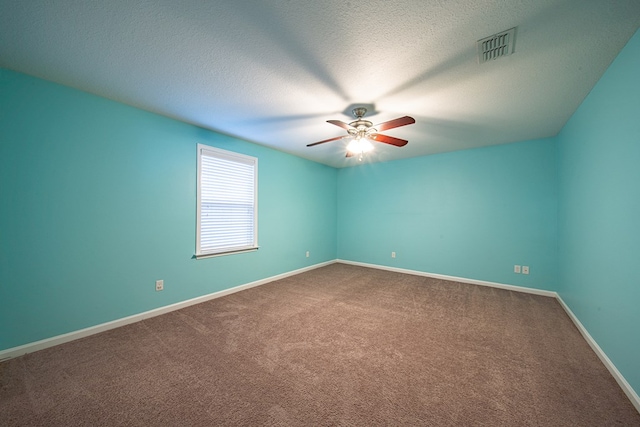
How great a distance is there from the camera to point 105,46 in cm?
165

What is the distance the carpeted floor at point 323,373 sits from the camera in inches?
54.5

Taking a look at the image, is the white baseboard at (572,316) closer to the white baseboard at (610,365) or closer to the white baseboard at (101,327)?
the white baseboard at (610,365)

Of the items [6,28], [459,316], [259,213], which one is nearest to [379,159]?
[259,213]

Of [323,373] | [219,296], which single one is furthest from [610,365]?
[219,296]

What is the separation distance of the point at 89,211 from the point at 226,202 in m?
1.52

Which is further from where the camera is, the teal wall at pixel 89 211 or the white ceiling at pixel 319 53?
the teal wall at pixel 89 211

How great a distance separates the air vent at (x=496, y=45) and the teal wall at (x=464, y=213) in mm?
2844

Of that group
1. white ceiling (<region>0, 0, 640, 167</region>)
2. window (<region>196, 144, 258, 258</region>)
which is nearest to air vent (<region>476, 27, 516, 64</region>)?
white ceiling (<region>0, 0, 640, 167</region>)

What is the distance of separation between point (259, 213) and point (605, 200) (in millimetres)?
4106

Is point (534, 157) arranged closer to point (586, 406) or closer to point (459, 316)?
point (459, 316)

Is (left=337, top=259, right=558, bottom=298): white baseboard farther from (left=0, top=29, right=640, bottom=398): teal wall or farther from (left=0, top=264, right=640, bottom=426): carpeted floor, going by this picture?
(left=0, top=264, right=640, bottom=426): carpeted floor

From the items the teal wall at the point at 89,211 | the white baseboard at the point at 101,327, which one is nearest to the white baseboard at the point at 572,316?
the white baseboard at the point at 101,327

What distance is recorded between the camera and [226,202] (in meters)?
3.50

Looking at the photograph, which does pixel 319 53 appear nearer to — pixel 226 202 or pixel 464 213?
pixel 226 202
